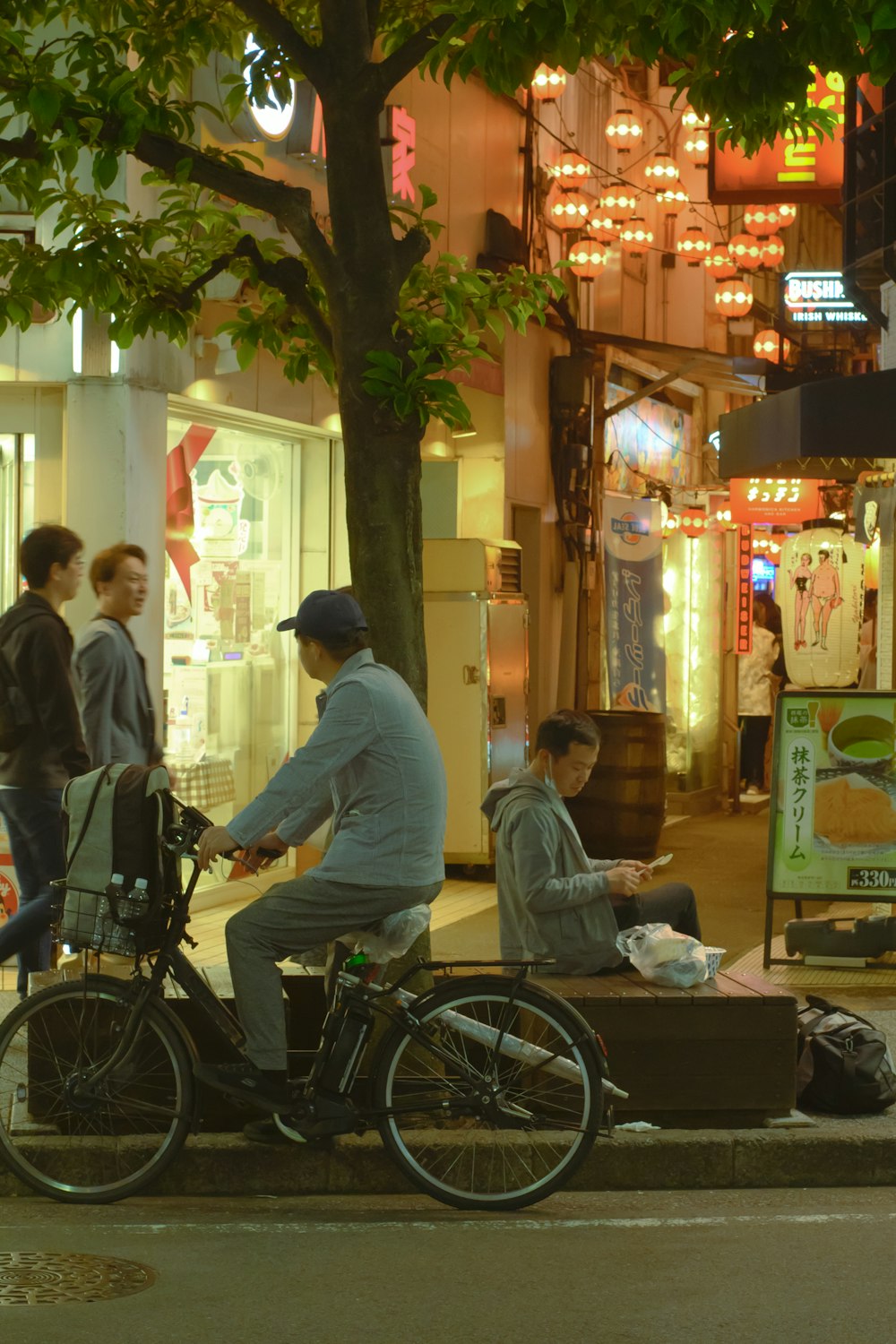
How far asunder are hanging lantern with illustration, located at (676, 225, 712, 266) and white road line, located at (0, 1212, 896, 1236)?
49.5 ft

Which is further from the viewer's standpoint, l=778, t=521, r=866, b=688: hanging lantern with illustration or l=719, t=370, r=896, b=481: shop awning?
l=778, t=521, r=866, b=688: hanging lantern with illustration

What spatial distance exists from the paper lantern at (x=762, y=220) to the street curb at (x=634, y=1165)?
49.5 feet

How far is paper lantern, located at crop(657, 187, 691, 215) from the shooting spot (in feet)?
A: 59.8

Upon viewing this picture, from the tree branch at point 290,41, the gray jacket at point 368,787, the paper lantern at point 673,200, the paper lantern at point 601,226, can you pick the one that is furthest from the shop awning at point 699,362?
the gray jacket at point 368,787

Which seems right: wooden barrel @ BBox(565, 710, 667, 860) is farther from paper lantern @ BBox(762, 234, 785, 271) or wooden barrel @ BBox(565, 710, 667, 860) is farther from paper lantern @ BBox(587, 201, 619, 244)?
paper lantern @ BBox(762, 234, 785, 271)

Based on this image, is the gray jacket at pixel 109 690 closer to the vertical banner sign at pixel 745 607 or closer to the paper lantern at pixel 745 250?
the vertical banner sign at pixel 745 607

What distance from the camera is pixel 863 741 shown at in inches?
383

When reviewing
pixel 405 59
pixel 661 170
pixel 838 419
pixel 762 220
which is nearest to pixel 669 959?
pixel 405 59

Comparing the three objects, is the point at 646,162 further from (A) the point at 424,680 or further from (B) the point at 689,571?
(A) the point at 424,680

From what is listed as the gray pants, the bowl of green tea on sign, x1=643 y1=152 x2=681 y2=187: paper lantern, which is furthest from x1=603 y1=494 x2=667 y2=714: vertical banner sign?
the gray pants

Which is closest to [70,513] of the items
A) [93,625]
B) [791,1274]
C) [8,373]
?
[8,373]

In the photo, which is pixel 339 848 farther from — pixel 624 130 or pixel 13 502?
pixel 624 130

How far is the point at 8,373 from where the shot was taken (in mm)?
9352

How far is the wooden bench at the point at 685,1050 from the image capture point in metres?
5.94
